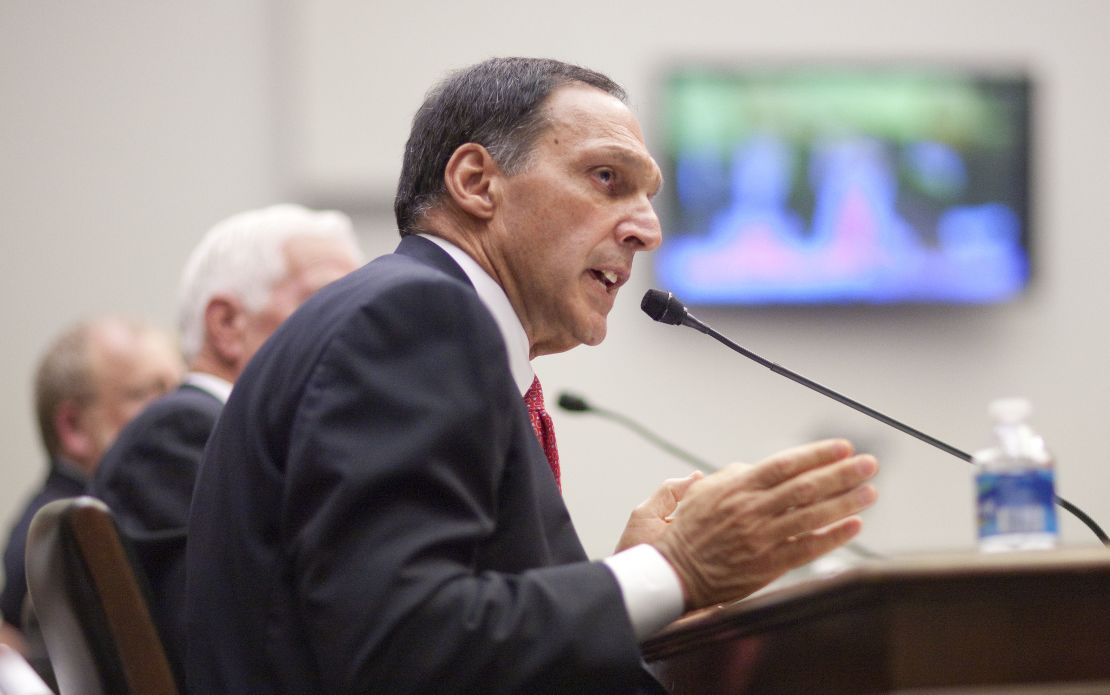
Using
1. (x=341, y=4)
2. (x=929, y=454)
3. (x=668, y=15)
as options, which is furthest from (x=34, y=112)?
(x=929, y=454)

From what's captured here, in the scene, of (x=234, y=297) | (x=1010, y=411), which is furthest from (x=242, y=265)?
(x=1010, y=411)

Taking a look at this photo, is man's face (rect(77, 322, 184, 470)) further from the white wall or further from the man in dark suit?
the man in dark suit

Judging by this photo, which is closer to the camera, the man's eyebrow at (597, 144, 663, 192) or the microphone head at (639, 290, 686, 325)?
the man's eyebrow at (597, 144, 663, 192)

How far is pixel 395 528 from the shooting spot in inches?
46.5

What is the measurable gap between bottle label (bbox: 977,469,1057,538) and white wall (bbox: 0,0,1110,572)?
320 centimetres

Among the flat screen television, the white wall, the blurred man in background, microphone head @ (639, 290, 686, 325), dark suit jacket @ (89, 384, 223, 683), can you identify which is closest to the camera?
microphone head @ (639, 290, 686, 325)

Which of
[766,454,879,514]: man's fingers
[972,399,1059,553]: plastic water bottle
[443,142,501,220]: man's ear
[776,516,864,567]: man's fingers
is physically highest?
[443,142,501,220]: man's ear

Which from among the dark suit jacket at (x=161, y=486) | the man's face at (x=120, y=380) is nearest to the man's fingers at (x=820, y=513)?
the dark suit jacket at (x=161, y=486)

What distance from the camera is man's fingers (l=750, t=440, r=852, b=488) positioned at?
4.16 ft

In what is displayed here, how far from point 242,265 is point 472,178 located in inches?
42.2

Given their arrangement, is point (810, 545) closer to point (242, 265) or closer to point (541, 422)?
point (541, 422)

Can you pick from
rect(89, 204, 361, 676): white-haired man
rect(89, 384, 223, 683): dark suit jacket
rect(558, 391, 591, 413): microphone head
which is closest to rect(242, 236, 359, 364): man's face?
rect(89, 204, 361, 676): white-haired man

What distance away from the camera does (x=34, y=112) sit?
4637 mm

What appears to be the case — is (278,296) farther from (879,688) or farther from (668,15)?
(668,15)
